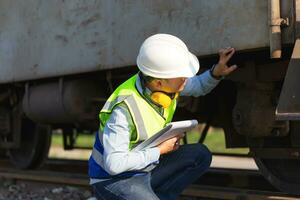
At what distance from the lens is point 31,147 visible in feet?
30.1

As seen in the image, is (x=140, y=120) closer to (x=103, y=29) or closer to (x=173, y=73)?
(x=173, y=73)

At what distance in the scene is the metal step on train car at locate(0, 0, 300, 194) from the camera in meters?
5.00

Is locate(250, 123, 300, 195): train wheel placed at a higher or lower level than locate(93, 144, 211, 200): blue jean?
lower

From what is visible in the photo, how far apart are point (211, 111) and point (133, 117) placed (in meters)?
3.30

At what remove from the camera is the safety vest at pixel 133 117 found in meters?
4.00

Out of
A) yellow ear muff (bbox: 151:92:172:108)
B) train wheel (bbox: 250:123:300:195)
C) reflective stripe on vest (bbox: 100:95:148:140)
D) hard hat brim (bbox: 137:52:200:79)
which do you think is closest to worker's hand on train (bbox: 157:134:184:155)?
reflective stripe on vest (bbox: 100:95:148:140)

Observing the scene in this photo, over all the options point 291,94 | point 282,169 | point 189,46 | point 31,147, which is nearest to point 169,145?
point 291,94

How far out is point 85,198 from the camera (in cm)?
691

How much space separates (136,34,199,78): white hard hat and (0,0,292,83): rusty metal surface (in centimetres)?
111

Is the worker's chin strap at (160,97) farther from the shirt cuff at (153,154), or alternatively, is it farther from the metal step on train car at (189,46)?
the metal step on train car at (189,46)

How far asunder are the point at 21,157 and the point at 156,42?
18.4 ft

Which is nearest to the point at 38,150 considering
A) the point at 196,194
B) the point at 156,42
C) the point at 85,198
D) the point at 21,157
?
the point at 21,157

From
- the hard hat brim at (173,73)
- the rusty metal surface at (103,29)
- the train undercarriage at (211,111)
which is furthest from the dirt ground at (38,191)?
the hard hat brim at (173,73)

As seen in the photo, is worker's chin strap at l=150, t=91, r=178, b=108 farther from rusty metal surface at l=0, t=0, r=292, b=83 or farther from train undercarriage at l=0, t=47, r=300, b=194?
train undercarriage at l=0, t=47, r=300, b=194
